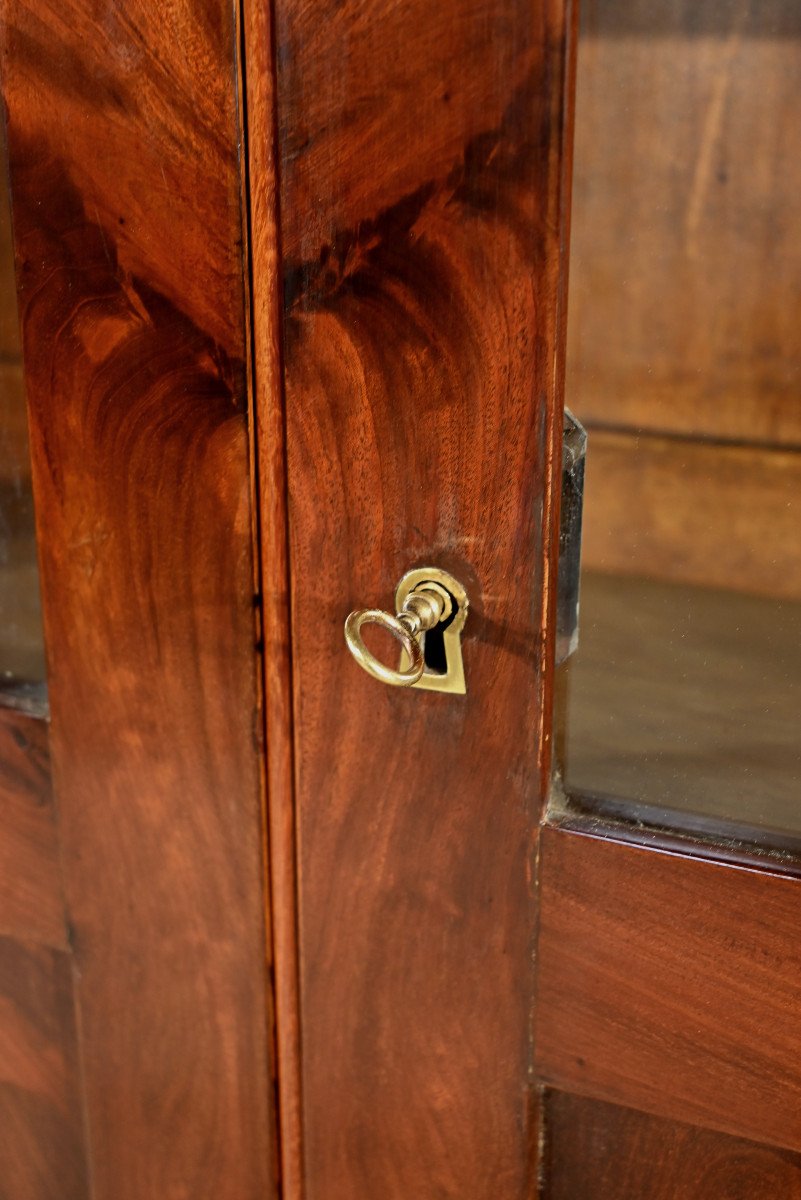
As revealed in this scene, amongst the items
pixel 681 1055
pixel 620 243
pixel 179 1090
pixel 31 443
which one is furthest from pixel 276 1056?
pixel 620 243

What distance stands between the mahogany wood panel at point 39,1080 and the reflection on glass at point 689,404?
35 cm

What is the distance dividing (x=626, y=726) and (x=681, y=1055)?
16cm

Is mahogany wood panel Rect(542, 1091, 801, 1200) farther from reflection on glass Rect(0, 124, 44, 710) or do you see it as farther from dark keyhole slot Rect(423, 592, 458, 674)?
reflection on glass Rect(0, 124, 44, 710)

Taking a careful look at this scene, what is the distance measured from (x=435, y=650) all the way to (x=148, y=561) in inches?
6.0

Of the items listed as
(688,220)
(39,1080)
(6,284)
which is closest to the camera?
(688,220)

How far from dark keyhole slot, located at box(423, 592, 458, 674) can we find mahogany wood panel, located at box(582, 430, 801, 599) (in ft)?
0.24

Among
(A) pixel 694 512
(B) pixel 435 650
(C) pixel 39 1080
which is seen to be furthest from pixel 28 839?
(A) pixel 694 512

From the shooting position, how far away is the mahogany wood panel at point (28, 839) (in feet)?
2.31

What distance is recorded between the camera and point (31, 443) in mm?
648

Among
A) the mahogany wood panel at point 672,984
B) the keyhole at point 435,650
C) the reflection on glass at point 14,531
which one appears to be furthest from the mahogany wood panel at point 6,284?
the mahogany wood panel at point 672,984

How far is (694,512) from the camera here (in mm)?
562

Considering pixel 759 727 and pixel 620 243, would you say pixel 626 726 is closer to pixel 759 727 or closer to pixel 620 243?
pixel 759 727

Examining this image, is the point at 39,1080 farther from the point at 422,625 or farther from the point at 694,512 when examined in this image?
the point at 694,512

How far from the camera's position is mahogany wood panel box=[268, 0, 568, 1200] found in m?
0.52
